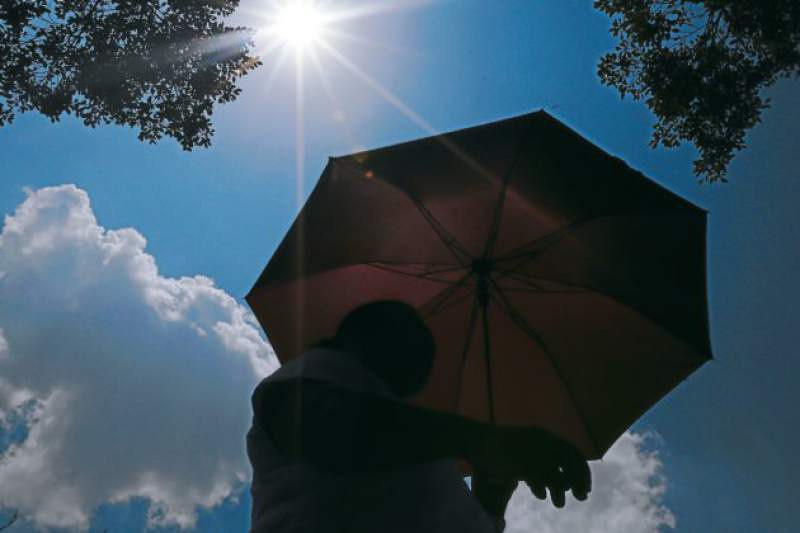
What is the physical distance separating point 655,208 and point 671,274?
0.52 meters

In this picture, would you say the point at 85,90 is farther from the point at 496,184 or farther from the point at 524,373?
the point at 524,373

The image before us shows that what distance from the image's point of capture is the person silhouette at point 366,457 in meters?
1.12

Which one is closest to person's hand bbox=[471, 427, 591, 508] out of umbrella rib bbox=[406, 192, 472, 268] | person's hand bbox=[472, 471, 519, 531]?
person's hand bbox=[472, 471, 519, 531]

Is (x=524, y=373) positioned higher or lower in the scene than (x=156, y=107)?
lower

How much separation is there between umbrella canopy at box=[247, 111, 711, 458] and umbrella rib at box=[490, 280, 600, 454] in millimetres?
12

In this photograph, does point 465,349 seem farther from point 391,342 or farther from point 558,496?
point 558,496

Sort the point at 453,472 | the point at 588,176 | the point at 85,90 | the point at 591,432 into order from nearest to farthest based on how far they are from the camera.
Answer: the point at 453,472, the point at 588,176, the point at 591,432, the point at 85,90

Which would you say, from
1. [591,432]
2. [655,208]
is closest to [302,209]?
[655,208]

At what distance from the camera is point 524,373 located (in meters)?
4.20

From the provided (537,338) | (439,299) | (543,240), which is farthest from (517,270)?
(439,299)

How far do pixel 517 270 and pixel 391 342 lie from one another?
274cm

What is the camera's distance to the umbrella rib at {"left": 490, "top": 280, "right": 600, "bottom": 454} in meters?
4.05

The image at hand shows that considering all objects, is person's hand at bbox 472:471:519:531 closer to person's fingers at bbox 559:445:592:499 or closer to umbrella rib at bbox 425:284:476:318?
person's fingers at bbox 559:445:592:499

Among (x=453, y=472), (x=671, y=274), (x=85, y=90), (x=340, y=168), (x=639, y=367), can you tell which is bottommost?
(x=453, y=472)
